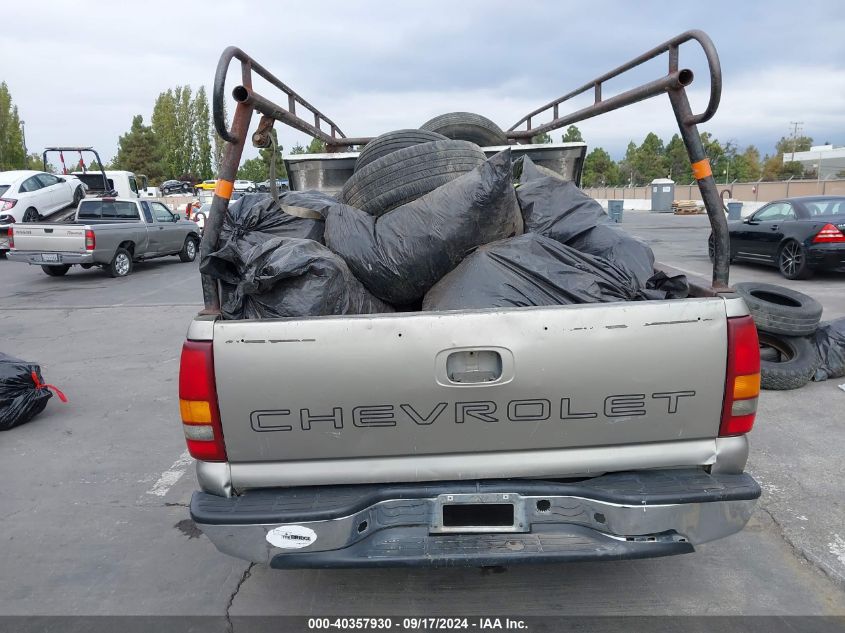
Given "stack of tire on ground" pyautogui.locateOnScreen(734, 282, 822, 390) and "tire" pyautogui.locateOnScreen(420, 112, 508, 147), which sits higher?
"tire" pyautogui.locateOnScreen(420, 112, 508, 147)

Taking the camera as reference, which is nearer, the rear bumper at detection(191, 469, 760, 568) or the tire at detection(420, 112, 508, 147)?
the rear bumper at detection(191, 469, 760, 568)

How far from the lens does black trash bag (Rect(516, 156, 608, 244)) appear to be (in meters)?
3.30

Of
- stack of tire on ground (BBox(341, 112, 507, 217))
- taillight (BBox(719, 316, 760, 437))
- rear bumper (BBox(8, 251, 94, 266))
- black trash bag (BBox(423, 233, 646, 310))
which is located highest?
stack of tire on ground (BBox(341, 112, 507, 217))

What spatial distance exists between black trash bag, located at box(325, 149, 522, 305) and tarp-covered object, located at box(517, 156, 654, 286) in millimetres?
450

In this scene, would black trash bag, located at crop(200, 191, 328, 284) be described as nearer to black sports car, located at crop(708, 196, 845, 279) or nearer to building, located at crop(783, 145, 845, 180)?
black sports car, located at crop(708, 196, 845, 279)

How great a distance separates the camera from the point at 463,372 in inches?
87.4

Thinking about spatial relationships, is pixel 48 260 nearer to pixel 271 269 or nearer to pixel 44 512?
pixel 44 512

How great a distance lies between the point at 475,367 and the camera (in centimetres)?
222

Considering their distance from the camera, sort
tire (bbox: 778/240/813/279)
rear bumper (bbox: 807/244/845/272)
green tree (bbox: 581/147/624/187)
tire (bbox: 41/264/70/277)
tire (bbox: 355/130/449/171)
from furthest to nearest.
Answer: green tree (bbox: 581/147/624/187), tire (bbox: 41/264/70/277), tire (bbox: 778/240/813/279), rear bumper (bbox: 807/244/845/272), tire (bbox: 355/130/449/171)

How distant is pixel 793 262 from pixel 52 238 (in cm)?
1346

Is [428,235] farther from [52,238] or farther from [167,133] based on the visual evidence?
[167,133]

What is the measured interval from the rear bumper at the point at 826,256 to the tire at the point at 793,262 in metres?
0.10

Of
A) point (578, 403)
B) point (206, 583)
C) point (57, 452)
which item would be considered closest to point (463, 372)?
point (578, 403)

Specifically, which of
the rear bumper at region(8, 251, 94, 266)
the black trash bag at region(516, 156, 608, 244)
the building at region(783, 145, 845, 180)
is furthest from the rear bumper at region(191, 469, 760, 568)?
the building at region(783, 145, 845, 180)
